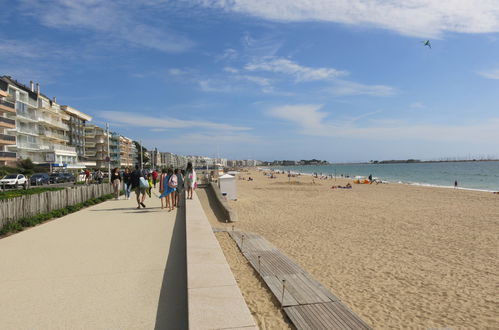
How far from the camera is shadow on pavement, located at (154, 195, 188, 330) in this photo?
3688 millimetres

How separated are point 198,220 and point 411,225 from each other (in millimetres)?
9012

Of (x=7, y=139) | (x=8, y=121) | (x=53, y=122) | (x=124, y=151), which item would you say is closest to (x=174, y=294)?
(x=7, y=139)

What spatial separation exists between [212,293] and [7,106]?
50.0 meters

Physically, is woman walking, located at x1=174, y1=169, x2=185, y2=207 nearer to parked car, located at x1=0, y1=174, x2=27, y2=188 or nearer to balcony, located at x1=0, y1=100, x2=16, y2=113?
parked car, located at x1=0, y1=174, x2=27, y2=188

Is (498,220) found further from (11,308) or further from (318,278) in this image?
(11,308)

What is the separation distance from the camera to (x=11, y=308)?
4.00 m

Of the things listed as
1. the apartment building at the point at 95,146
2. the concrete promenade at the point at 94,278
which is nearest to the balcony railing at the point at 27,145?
the apartment building at the point at 95,146

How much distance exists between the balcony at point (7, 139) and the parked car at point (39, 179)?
1263 centimetres

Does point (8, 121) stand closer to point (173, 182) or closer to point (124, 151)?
point (173, 182)

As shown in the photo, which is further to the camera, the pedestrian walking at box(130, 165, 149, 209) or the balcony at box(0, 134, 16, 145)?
the balcony at box(0, 134, 16, 145)

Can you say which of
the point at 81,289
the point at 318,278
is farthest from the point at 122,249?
the point at 318,278

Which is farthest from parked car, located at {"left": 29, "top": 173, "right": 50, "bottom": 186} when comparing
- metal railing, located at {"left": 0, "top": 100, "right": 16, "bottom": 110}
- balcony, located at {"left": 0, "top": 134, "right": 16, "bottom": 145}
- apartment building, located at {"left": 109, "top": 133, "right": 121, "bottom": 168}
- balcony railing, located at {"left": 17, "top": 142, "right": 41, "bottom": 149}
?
apartment building, located at {"left": 109, "top": 133, "right": 121, "bottom": 168}

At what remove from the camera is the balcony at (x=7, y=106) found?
40.8 meters

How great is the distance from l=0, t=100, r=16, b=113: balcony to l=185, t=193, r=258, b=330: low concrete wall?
153 feet
